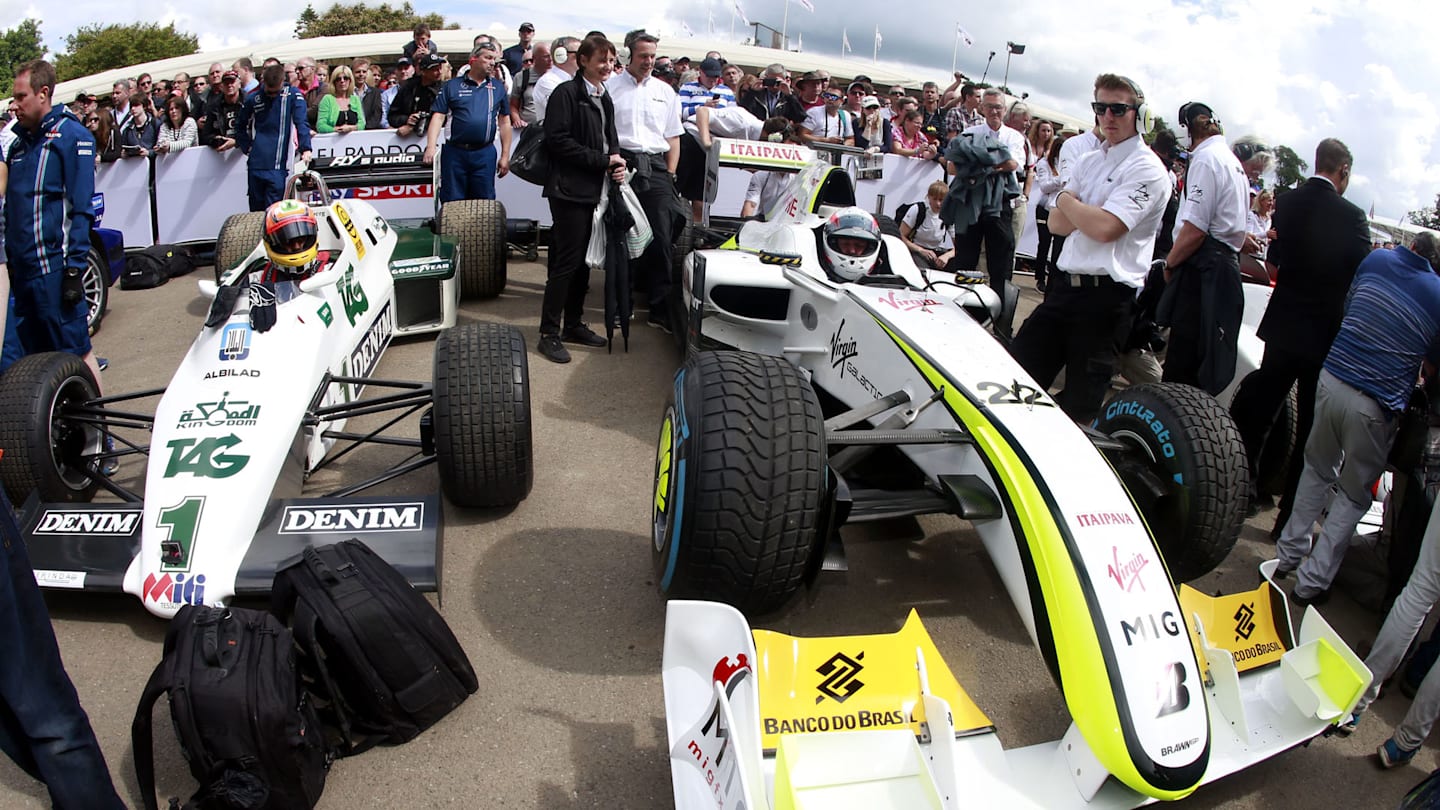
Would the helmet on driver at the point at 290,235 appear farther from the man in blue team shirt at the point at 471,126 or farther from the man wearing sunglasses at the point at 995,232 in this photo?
the man wearing sunglasses at the point at 995,232

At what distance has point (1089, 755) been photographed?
2.31 meters

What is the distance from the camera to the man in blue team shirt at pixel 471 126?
7.75 m

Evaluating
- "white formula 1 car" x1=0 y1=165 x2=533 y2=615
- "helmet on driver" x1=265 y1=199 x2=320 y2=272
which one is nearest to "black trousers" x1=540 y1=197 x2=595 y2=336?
"white formula 1 car" x1=0 y1=165 x2=533 y2=615

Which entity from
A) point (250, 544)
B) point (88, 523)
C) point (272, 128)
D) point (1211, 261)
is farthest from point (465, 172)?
point (1211, 261)

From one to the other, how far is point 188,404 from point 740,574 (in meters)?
2.34

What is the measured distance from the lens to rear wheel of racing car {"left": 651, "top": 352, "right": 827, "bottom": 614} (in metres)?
2.79

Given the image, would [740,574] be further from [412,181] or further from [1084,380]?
[412,181]

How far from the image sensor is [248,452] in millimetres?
3410

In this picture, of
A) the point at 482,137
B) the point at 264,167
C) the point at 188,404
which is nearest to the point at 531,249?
the point at 482,137

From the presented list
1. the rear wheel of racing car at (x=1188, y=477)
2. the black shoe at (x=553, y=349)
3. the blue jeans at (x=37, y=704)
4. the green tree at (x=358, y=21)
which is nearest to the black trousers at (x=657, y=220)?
the black shoe at (x=553, y=349)

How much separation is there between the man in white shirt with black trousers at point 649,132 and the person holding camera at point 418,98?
3.50 meters

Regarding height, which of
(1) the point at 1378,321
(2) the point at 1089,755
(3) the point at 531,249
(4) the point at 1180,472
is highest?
(1) the point at 1378,321

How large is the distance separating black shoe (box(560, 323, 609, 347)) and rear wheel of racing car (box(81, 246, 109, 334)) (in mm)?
3624

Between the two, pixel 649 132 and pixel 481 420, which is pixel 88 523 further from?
pixel 649 132
